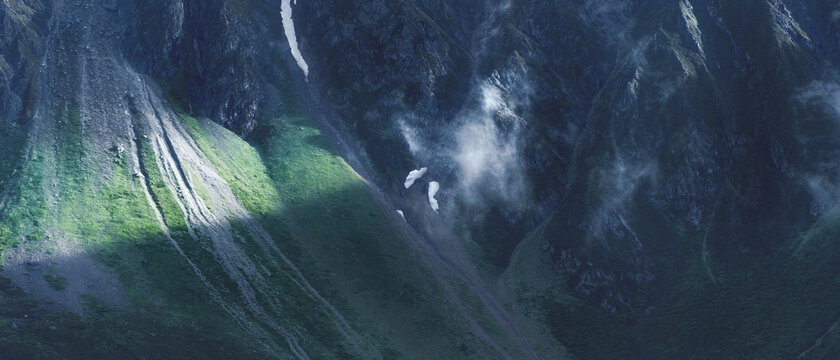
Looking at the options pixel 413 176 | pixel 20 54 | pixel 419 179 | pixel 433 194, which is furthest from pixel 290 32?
pixel 433 194

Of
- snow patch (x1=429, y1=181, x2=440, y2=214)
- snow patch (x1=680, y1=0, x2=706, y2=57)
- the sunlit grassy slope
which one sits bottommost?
the sunlit grassy slope

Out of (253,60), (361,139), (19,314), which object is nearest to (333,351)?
(19,314)

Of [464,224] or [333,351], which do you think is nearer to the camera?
[333,351]

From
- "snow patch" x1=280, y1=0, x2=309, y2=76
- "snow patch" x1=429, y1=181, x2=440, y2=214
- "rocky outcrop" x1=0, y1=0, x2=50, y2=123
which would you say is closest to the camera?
"rocky outcrop" x1=0, y1=0, x2=50, y2=123

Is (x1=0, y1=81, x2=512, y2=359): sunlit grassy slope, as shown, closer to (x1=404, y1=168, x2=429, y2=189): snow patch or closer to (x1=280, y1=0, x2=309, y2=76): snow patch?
(x1=404, y1=168, x2=429, y2=189): snow patch

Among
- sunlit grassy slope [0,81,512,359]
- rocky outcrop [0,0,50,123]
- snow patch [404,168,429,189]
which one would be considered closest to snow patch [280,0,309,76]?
sunlit grassy slope [0,81,512,359]

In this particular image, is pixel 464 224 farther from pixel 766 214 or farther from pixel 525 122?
pixel 766 214
